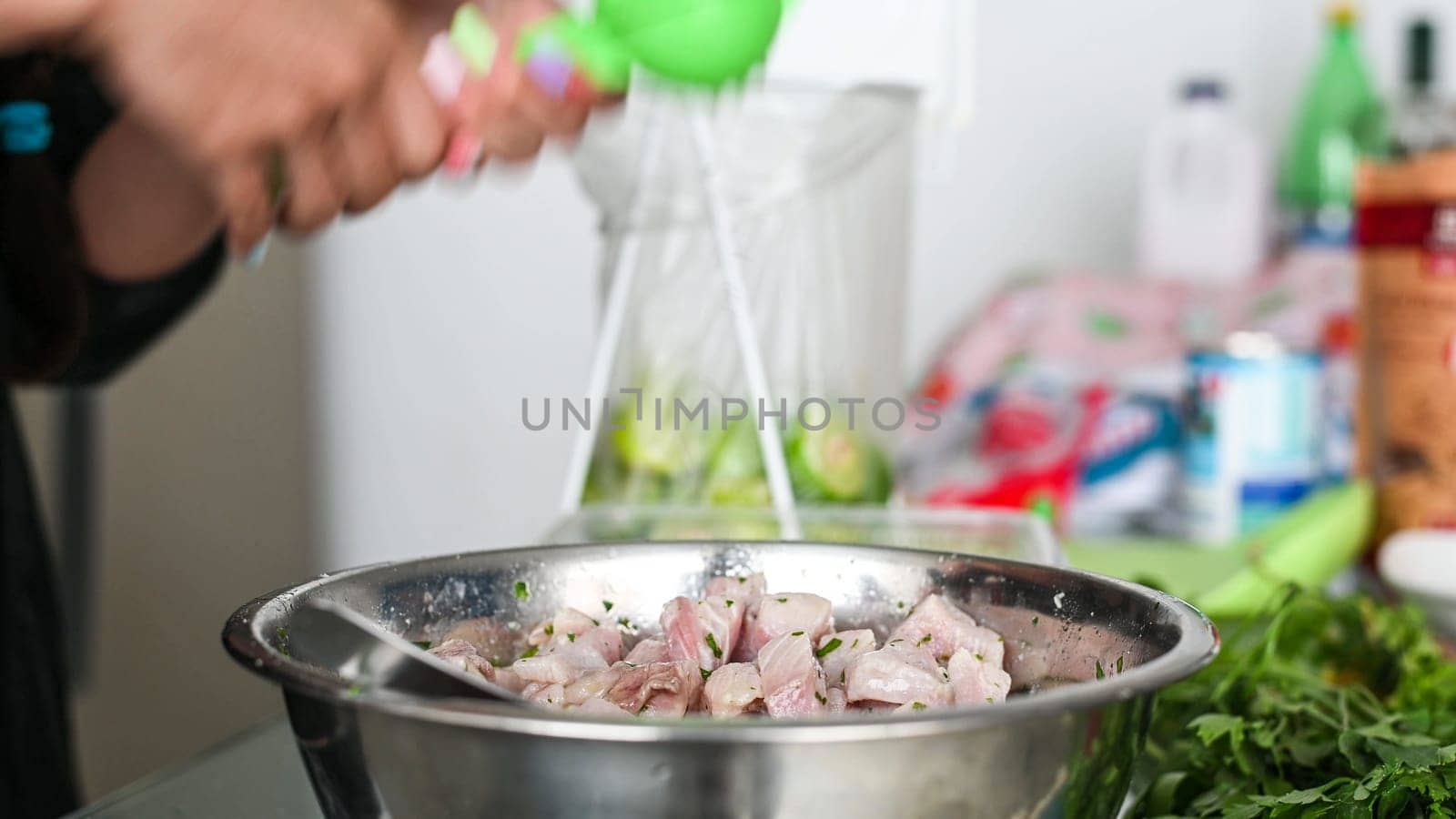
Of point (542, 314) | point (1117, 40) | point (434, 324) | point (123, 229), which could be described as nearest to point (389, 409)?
point (434, 324)

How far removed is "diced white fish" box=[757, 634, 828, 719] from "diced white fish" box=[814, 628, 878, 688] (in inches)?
0.8

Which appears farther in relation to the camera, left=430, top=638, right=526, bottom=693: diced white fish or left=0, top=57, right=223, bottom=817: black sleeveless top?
left=0, top=57, right=223, bottom=817: black sleeveless top

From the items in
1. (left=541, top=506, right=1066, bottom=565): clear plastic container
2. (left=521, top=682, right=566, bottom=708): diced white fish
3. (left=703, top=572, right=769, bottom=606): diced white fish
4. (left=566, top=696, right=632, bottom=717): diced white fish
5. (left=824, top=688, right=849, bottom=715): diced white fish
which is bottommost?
(left=541, top=506, right=1066, bottom=565): clear plastic container

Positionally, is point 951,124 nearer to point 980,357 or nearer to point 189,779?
point 980,357

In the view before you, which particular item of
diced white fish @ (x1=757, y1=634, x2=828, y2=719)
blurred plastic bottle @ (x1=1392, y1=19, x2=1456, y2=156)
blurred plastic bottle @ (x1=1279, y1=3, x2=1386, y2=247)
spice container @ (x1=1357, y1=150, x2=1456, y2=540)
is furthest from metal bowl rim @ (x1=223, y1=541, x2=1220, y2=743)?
blurred plastic bottle @ (x1=1279, y1=3, x2=1386, y2=247)

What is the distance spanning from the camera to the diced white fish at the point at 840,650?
526mm

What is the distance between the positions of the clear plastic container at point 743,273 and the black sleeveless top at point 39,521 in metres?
0.36

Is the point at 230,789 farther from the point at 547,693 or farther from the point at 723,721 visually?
the point at 723,721

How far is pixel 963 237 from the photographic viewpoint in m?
1.93

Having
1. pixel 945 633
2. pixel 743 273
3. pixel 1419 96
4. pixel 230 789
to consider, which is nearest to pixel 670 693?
pixel 945 633

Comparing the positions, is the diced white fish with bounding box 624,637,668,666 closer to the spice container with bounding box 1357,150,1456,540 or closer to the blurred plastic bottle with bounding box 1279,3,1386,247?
the spice container with bounding box 1357,150,1456,540

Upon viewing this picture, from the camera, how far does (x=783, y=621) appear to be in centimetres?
54

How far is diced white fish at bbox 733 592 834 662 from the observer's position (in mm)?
537

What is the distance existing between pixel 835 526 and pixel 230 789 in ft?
1.53
